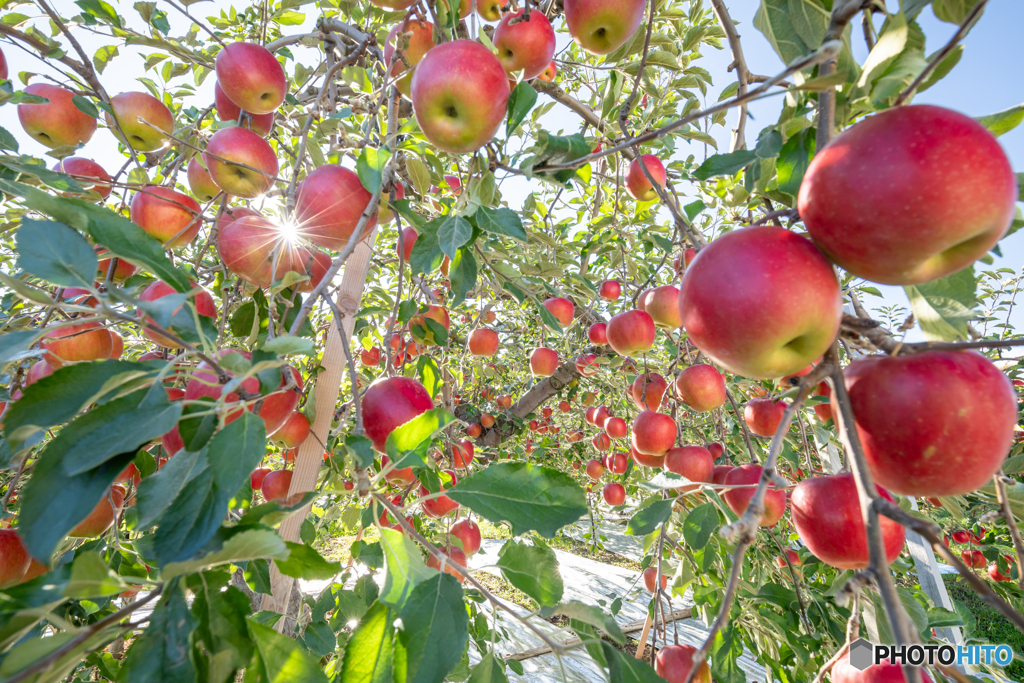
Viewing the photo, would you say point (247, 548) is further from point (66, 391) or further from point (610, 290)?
A: point (610, 290)

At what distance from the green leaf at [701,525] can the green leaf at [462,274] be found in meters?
0.65

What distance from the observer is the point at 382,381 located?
3.20 ft

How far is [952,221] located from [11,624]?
0.99m

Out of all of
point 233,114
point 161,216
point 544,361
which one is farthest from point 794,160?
point 544,361

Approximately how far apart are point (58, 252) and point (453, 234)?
50 cm

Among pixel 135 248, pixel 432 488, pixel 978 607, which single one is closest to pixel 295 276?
pixel 135 248

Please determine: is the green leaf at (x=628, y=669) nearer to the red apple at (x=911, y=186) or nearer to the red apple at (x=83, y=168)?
the red apple at (x=911, y=186)

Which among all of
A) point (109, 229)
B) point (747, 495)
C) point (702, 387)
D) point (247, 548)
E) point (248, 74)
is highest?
point (248, 74)

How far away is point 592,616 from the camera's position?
607mm

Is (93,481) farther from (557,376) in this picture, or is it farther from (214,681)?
(557,376)

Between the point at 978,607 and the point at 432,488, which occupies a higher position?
the point at 432,488

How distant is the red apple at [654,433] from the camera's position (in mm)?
1584

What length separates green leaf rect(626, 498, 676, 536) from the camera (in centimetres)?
84

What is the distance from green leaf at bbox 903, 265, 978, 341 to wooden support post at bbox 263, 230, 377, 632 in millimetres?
1110
